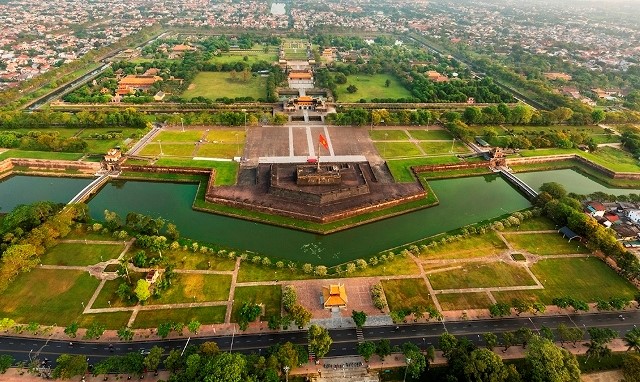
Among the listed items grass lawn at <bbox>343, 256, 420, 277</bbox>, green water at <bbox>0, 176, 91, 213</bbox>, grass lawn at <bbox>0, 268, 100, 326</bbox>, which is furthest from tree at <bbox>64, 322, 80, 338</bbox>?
green water at <bbox>0, 176, 91, 213</bbox>

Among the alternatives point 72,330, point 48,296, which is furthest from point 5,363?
point 48,296

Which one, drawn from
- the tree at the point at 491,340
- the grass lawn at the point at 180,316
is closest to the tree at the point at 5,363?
the grass lawn at the point at 180,316

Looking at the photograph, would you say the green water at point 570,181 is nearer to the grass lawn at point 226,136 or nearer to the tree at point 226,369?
the grass lawn at point 226,136

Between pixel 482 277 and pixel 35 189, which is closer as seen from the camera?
pixel 482 277

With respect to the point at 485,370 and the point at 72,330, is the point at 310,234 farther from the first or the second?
the point at 72,330

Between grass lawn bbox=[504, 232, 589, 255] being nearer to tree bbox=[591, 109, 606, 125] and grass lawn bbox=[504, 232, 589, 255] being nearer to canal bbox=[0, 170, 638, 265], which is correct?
canal bbox=[0, 170, 638, 265]

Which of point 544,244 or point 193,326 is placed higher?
point 544,244

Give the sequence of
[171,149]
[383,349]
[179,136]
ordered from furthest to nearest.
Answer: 1. [179,136]
2. [171,149]
3. [383,349]

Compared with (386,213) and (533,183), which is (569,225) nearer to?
(533,183)
